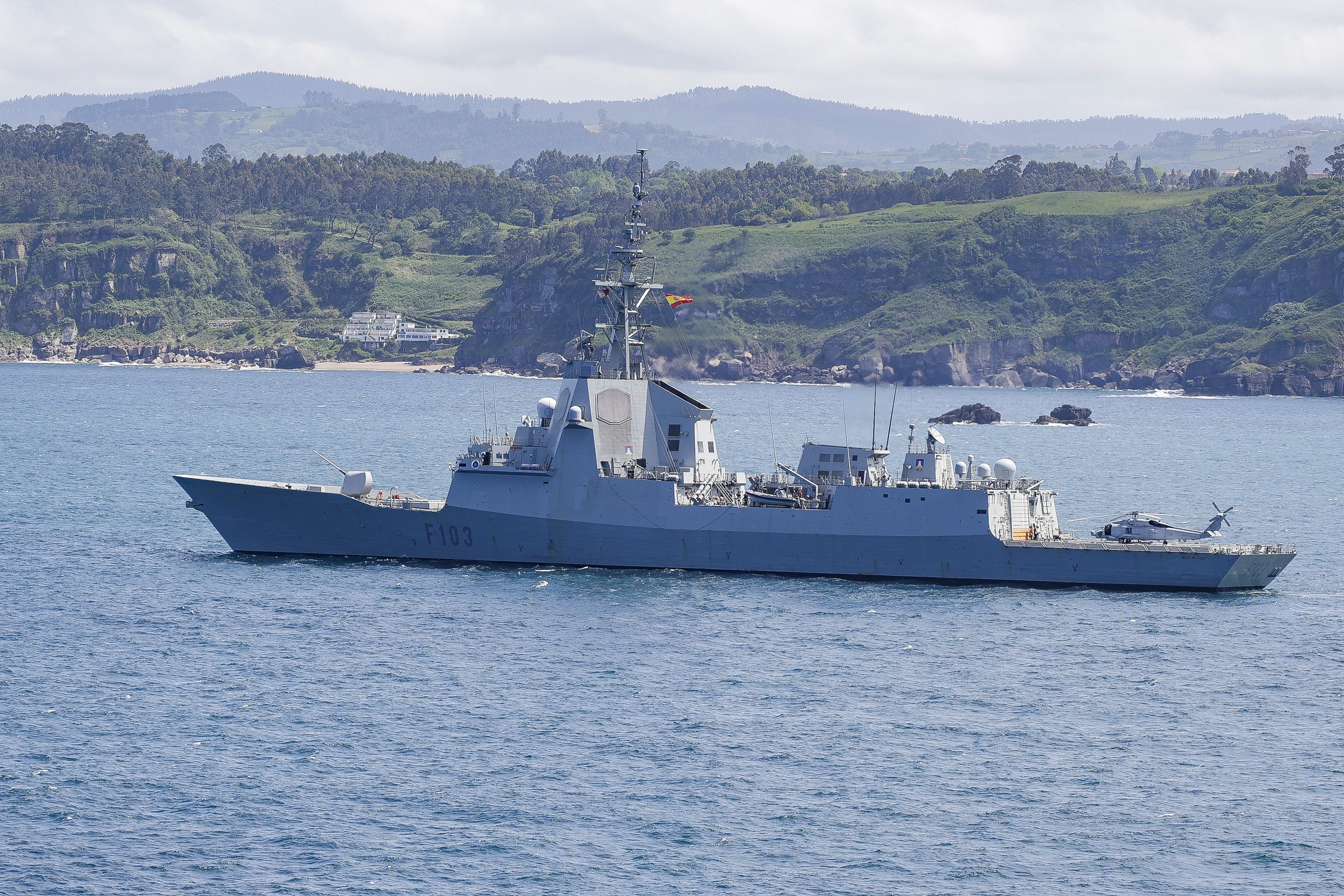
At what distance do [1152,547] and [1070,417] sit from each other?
266 ft

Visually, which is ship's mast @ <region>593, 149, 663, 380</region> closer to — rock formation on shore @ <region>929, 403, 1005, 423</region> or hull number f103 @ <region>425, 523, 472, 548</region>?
hull number f103 @ <region>425, 523, 472, 548</region>

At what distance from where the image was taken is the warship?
43000 millimetres

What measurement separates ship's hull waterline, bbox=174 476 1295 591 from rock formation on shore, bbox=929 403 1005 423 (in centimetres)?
7562

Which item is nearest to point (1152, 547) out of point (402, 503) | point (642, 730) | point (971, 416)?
point (642, 730)

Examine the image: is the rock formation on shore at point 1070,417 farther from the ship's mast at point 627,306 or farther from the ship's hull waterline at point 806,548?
the ship's mast at point 627,306

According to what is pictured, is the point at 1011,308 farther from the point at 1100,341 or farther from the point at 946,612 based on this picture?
the point at 946,612

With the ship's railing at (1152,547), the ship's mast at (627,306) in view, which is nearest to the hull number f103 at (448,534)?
the ship's mast at (627,306)

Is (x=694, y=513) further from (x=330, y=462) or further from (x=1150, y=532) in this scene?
(x=330, y=462)

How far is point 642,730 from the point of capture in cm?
3100

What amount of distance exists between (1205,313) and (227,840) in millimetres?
172378

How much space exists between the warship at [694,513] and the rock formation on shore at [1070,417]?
7703 centimetres

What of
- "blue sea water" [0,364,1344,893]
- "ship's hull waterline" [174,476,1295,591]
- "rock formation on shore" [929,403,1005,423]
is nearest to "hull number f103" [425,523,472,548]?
"ship's hull waterline" [174,476,1295,591]

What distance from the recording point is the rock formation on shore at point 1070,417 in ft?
397

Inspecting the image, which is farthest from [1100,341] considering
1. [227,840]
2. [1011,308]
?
[227,840]
